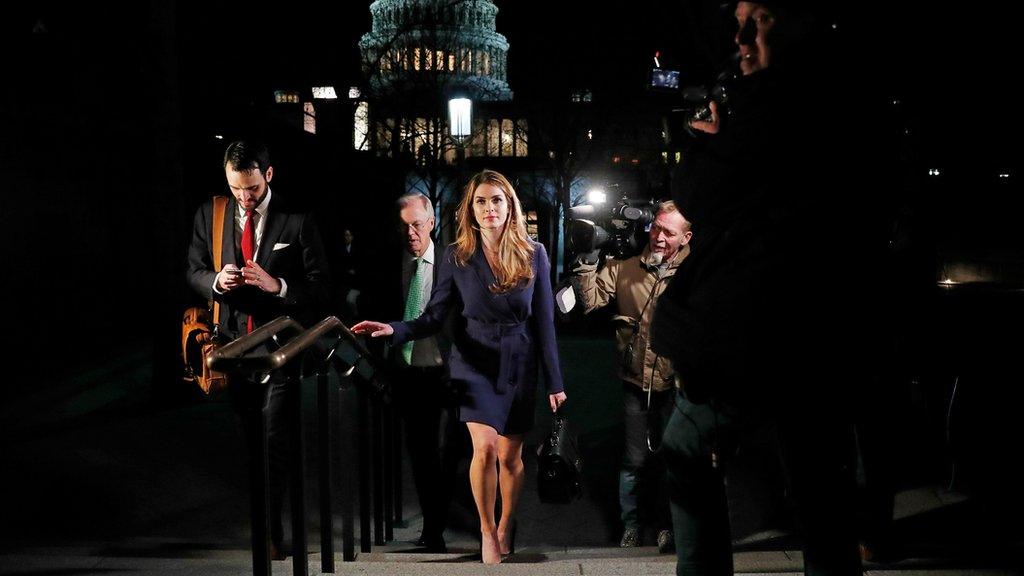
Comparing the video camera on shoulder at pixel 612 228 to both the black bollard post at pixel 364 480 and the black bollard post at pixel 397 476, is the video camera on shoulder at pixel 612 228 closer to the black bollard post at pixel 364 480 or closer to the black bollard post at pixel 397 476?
the black bollard post at pixel 364 480

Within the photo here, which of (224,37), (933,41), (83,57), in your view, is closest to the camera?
(933,41)

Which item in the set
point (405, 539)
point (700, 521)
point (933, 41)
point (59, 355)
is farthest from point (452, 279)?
point (59, 355)

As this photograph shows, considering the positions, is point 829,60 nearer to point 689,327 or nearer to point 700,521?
point 689,327

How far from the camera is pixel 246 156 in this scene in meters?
4.25

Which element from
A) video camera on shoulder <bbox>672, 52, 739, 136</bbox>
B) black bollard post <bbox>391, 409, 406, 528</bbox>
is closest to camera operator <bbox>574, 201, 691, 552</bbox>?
black bollard post <bbox>391, 409, 406, 528</bbox>

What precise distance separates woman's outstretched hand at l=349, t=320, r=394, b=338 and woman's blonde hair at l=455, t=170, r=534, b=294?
54cm

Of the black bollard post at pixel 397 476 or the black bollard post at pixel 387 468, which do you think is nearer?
the black bollard post at pixel 387 468

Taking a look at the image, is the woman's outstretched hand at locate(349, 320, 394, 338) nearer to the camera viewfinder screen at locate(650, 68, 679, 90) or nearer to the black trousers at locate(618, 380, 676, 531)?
the black trousers at locate(618, 380, 676, 531)

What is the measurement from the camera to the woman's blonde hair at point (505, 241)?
4.43 meters

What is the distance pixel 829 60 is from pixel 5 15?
1193 centimetres

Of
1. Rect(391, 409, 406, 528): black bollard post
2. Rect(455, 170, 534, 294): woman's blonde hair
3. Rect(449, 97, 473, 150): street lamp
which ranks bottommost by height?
Rect(391, 409, 406, 528): black bollard post

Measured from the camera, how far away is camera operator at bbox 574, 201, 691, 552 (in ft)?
15.3

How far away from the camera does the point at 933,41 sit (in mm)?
7234

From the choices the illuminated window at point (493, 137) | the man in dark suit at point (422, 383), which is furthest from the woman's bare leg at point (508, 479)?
the illuminated window at point (493, 137)
